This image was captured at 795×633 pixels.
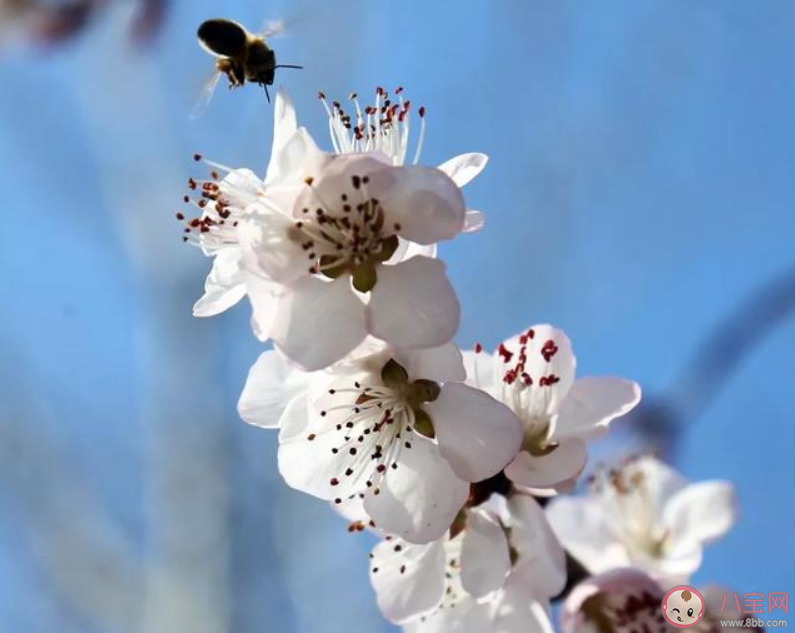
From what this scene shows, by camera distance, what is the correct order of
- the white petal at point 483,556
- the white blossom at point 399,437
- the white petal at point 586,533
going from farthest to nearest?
1. the white petal at point 586,533
2. the white petal at point 483,556
3. the white blossom at point 399,437

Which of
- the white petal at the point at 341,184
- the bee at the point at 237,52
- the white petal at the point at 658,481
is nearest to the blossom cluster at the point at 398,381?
the white petal at the point at 341,184

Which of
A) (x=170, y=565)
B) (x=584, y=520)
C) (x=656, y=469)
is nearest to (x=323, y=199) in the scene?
(x=584, y=520)

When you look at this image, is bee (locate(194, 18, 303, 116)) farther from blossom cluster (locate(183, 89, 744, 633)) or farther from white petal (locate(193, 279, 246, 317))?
white petal (locate(193, 279, 246, 317))

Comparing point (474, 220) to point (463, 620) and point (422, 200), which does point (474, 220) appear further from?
point (463, 620)

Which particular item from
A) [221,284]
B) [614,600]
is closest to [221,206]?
[221,284]

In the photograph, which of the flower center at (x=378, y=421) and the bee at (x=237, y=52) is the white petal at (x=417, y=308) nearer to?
the flower center at (x=378, y=421)

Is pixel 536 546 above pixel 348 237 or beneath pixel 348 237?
beneath

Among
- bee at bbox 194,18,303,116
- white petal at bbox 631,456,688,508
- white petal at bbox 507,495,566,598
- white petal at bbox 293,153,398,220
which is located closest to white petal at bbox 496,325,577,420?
white petal at bbox 507,495,566,598
